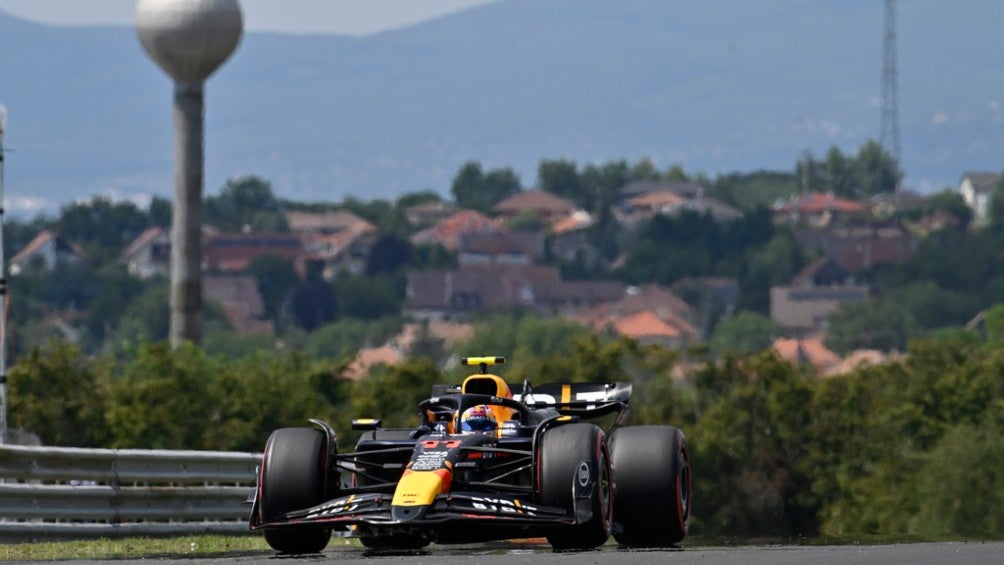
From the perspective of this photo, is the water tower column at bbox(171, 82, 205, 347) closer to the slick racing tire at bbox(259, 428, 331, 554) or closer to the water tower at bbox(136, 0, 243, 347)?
the water tower at bbox(136, 0, 243, 347)

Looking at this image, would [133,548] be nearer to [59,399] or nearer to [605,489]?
[605,489]

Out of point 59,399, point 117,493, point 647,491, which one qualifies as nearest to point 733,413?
point 59,399

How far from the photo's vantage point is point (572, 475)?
15.0 m

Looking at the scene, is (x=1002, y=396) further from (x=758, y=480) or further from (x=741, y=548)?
(x=741, y=548)

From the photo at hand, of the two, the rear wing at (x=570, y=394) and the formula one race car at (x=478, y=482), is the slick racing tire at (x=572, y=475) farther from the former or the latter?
the rear wing at (x=570, y=394)

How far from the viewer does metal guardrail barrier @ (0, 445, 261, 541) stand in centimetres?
1833

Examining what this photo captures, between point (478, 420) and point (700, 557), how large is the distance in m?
2.81

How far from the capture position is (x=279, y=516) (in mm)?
15562

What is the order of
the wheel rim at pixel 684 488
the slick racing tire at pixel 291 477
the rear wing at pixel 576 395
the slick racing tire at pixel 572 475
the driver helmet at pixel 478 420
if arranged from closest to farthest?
1. the slick racing tire at pixel 572 475
2. the slick racing tire at pixel 291 477
3. the wheel rim at pixel 684 488
4. the driver helmet at pixel 478 420
5. the rear wing at pixel 576 395

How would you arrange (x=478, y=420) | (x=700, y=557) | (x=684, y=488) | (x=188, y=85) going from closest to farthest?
(x=700, y=557)
(x=684, y=488)
(x=478, y=420)
(x=188, y=85)

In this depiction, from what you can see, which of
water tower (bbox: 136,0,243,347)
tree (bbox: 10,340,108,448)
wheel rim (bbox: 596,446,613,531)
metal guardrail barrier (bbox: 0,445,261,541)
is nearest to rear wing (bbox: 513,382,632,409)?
wheel rim (bbox: 596,446,613,531)

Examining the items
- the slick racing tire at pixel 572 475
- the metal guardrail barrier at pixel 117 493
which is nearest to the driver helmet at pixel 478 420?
the slick racing tire at pixel 572 475

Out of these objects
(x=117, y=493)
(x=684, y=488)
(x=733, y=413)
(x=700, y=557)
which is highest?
(x=684, y=488)

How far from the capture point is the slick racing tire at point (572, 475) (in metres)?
15.1
